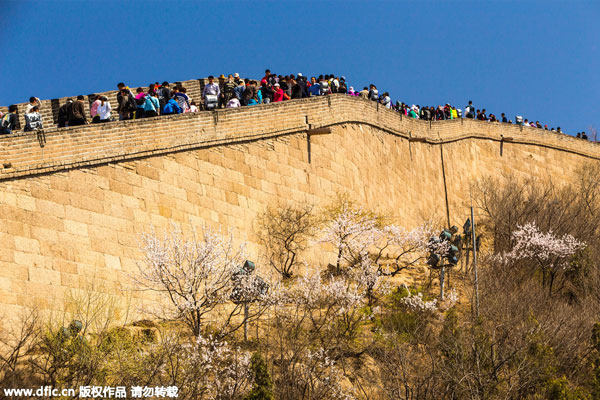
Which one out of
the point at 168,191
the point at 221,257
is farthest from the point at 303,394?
the point at 168,191

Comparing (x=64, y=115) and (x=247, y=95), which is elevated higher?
(x=247, y=95)

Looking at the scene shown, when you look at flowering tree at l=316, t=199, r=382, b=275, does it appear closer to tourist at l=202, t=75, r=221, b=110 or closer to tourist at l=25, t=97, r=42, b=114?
tourist at l=202, t=75, r=221, b=110

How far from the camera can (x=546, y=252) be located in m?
27.7

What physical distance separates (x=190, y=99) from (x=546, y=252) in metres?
11.1

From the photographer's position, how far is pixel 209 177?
22562 millimetres

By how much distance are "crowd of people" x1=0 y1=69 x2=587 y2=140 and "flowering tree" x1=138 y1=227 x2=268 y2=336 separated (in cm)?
318

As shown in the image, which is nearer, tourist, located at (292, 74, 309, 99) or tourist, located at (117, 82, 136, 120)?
tourist, located at (117, 82, 136, 120)

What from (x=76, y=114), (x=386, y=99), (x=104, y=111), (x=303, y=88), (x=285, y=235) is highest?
(x=386, y=99)

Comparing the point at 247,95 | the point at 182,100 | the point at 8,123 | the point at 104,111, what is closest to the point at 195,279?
the point at 104,111

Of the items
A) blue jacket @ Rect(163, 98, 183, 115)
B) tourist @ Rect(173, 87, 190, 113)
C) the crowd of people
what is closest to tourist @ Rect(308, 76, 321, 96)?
the crowd of people

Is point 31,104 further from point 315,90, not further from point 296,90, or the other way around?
point 315,90

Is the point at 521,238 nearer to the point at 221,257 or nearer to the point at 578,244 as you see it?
the point at 578,244

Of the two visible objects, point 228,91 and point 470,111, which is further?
point 470,111

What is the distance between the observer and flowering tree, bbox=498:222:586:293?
27578 mm
